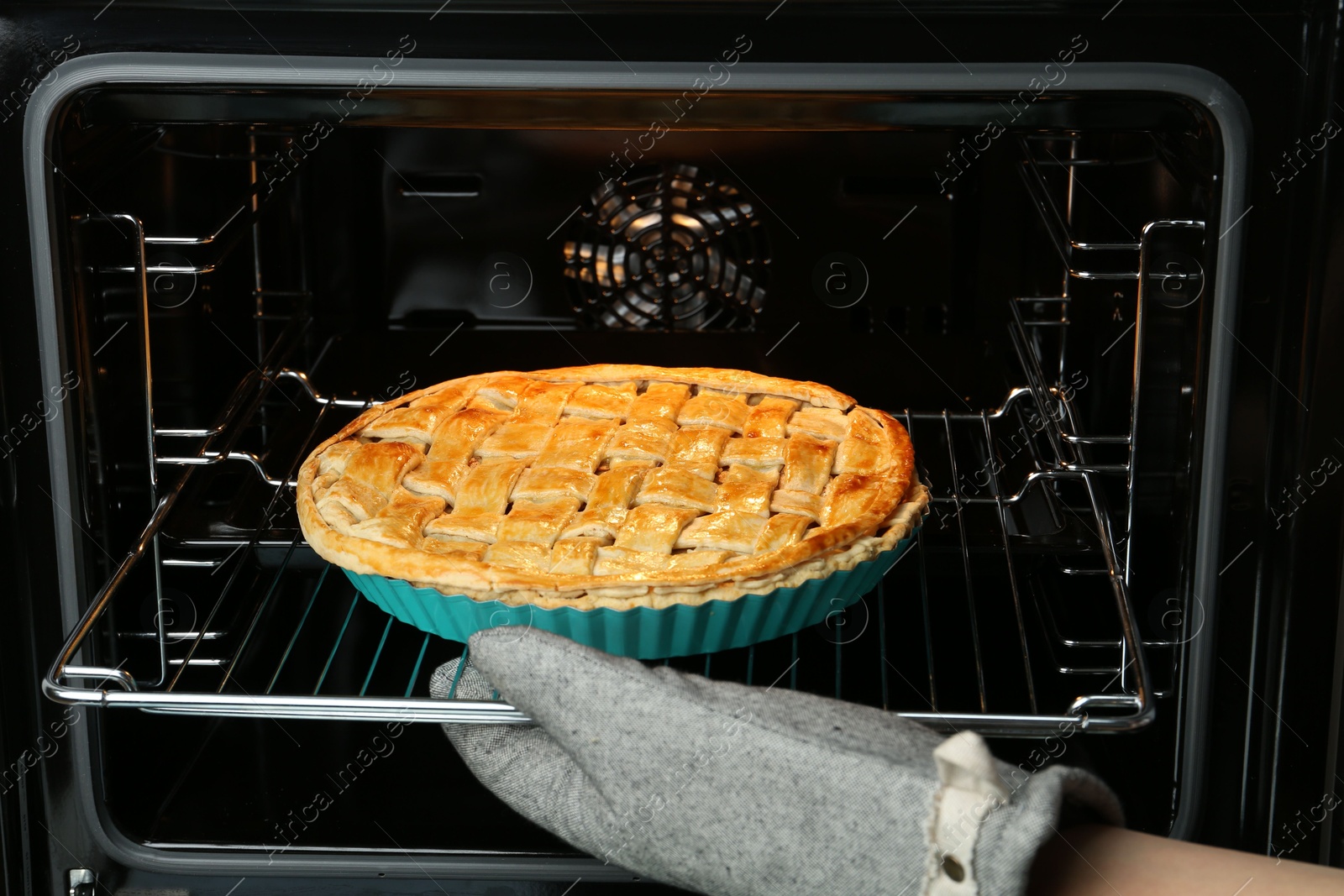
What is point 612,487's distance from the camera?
3.55 feet

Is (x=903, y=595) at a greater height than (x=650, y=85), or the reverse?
(x=650, y=85)

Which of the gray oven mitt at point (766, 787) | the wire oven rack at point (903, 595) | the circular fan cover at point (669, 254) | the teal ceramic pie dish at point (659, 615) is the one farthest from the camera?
the circular fan cover at point (669, 254)

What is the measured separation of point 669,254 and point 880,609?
20.1 inches

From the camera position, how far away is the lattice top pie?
3.17 ft

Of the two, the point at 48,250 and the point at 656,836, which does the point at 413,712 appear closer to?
the point at 656,836

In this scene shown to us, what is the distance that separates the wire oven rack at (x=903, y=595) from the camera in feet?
3.50

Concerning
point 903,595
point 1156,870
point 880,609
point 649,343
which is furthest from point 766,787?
point 649,343

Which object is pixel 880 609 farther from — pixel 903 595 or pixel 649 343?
pixel 649 343

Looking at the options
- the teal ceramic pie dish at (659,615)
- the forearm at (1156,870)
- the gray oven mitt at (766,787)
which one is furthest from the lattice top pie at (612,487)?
the forearm at (1156,870)

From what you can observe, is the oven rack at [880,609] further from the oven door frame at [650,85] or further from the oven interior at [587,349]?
the oven door frame at [650,85]

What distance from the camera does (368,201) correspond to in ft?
4.80

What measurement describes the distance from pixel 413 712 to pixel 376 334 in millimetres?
758

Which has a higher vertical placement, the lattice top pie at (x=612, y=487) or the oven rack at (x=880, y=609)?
the lattice top pie at (x=612, y=487)

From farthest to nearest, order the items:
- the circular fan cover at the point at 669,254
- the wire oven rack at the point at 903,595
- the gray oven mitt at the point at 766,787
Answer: the circular fan cover at the point at 669,254, the wire oven rack at the point at 903,595, the gray oven mitt at the point at 766,787
